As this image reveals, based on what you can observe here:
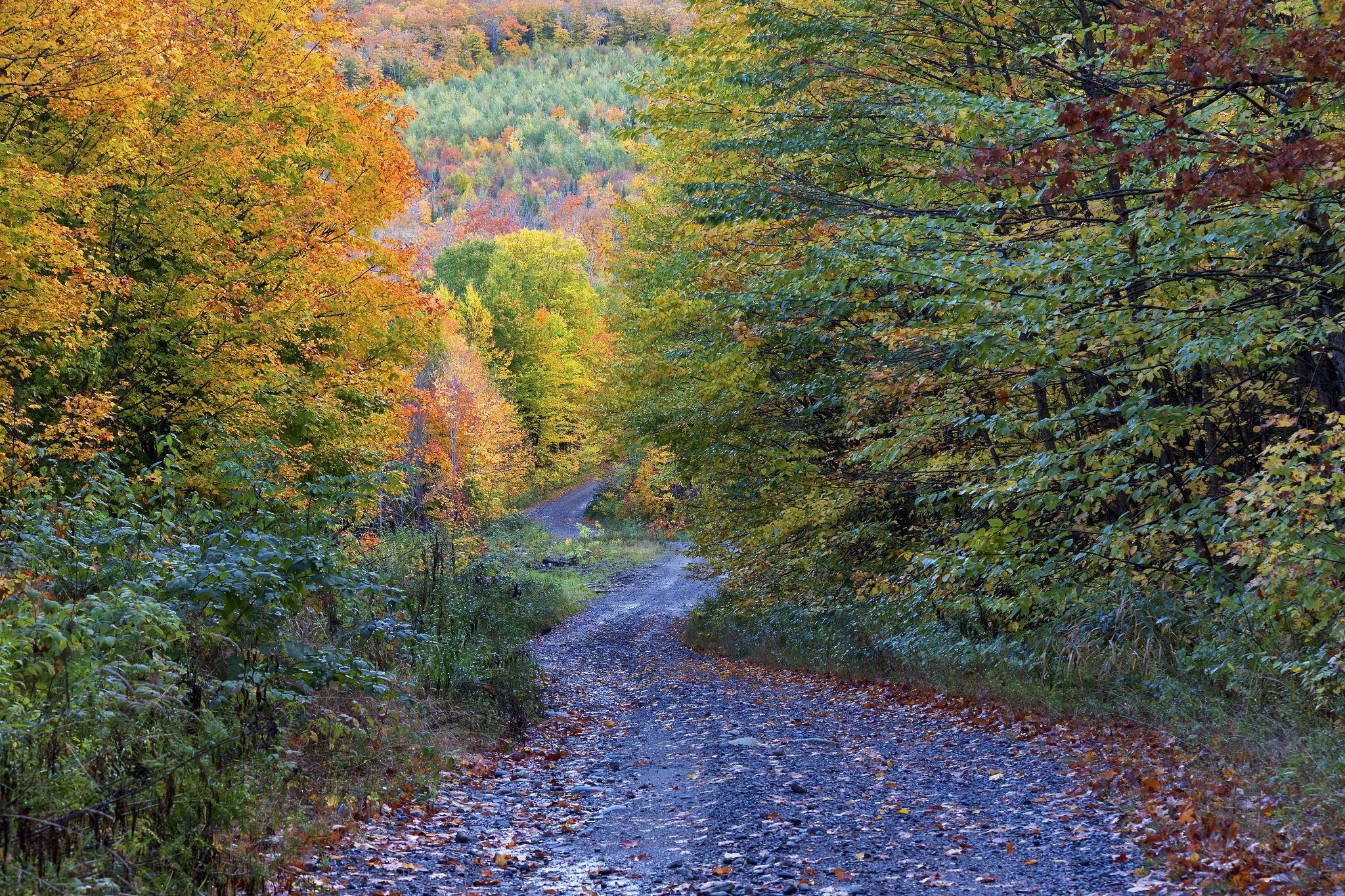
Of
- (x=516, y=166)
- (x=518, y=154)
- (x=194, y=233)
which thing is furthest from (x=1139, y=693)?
(x=518, y=154)

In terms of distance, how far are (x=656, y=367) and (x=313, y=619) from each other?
12738mm

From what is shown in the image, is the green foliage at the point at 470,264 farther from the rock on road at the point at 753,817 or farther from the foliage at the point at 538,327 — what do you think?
the rock on road at the point at 753,817

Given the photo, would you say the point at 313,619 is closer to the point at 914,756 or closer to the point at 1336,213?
the point at 914,756

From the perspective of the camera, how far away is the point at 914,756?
30.8 feet

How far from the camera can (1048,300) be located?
8430 mm

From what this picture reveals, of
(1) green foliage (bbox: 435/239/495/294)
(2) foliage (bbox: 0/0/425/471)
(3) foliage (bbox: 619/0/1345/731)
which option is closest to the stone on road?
(1) green foliage (bbox: 435/239/495/294)

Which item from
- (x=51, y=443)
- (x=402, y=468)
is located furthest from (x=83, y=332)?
(x=402, y=468)

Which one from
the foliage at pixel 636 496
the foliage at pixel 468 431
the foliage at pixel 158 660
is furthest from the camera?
the foliage at pixel 636 496

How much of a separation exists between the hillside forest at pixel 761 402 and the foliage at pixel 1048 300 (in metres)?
0.07

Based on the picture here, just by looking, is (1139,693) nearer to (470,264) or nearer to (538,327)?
(538,327)

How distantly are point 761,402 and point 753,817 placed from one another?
1125cm

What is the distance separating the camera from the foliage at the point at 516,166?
124 m

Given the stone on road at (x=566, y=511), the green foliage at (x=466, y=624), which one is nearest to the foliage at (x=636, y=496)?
the stone on road at (x=566, y=511)

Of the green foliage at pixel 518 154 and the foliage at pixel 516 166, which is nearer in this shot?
the foliage at pixel 516 166
